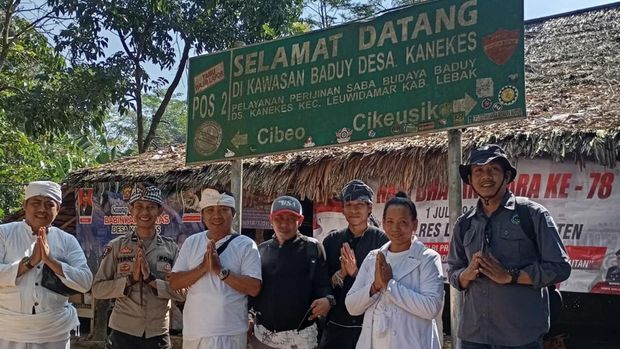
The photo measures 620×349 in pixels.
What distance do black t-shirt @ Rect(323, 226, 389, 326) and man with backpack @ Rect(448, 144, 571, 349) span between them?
0.65m

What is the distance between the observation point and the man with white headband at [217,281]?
145 inches

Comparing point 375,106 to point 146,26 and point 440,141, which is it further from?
point 146,26

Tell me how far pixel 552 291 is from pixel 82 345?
6.83 meters

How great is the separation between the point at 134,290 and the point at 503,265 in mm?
2223

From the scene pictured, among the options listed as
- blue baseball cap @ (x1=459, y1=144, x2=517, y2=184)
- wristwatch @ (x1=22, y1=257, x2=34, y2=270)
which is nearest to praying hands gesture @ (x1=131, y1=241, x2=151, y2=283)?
wristwatch @ (x1=22, y1=257, x2=34, y2=270)

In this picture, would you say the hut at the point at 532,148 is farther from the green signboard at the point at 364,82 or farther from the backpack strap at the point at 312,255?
the backpack strap at the point at 312,255

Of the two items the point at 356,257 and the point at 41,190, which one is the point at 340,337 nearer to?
the point at 356,257

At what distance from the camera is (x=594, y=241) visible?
536cm

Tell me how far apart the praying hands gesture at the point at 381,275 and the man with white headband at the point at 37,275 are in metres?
1.84

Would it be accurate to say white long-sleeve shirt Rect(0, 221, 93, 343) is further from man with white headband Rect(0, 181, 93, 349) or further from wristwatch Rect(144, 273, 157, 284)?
wristwatch Rect(144, 273, 157, 284)

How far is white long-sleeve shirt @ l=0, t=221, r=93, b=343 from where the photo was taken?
12.5 ft

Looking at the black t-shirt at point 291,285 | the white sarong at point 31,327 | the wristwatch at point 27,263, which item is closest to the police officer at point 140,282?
the white sarong at point 31,327

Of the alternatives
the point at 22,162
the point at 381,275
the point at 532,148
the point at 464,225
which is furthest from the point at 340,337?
the point at 22,162

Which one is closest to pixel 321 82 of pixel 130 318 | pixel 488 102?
pixel 488 102
